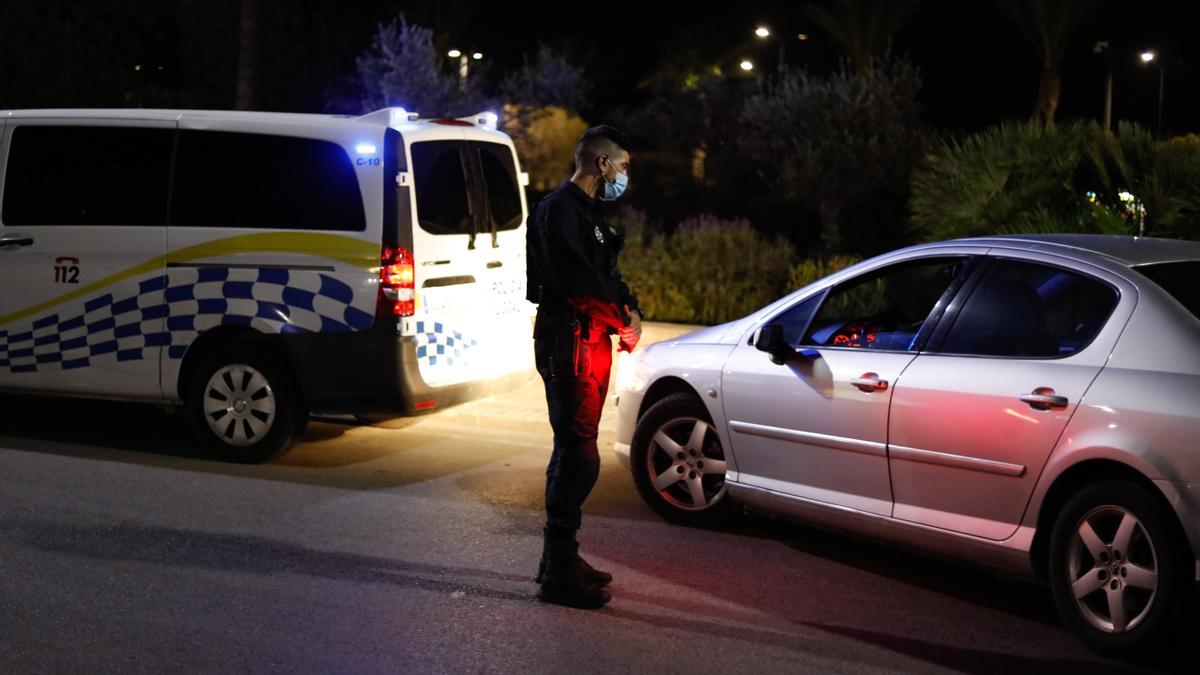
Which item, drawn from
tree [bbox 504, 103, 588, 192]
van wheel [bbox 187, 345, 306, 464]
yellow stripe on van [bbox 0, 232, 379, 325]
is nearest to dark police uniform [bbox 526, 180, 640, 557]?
yellow stripe on van [bbox 0, 232, 379, 325]

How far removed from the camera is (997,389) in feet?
19.1

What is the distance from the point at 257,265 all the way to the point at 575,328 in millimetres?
3456

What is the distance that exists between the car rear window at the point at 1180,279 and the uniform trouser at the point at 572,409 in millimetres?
2114

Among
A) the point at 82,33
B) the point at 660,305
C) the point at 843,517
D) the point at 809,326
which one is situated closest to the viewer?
the point at 843,517

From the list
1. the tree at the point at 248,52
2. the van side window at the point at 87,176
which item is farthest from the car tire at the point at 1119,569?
the tree at the point at 248,52

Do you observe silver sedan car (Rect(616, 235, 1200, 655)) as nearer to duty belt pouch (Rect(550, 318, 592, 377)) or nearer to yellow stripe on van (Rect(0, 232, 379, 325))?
duty belt pouch (Rect(550, 318, 592, 377))

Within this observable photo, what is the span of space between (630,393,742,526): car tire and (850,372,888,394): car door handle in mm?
1013

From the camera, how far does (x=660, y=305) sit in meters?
16.0

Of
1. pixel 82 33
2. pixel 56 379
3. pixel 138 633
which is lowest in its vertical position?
pixel 138 633

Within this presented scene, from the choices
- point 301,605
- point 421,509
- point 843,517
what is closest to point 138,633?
point 301,605

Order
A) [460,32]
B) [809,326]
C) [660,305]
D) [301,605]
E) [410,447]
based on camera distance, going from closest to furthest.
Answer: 1. [301,605]
2. [809,326]
3. [410,447]
4. [660,305]
5. [460,32]

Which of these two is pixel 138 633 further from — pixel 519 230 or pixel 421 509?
pixel 519 230

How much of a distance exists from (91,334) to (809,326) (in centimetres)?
463

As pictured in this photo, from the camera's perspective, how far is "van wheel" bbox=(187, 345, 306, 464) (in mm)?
8891
